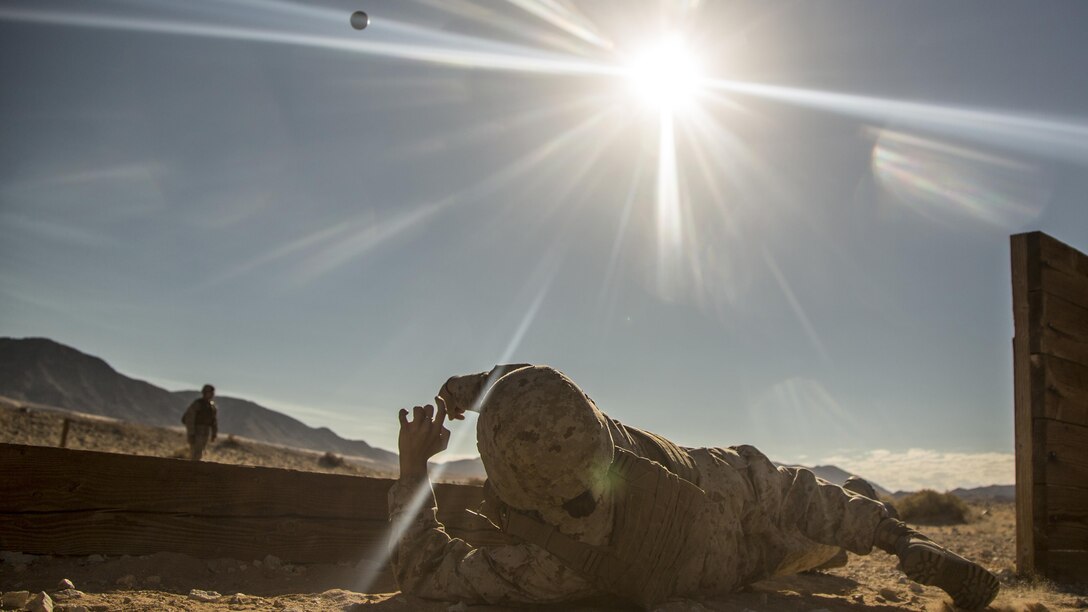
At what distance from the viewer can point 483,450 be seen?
9.43 ft

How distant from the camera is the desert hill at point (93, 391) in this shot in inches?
3708

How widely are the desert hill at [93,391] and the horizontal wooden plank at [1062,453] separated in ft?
345

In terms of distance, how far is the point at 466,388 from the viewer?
11.1ft

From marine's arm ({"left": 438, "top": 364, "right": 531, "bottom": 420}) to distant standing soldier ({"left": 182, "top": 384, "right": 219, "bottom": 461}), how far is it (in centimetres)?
1042

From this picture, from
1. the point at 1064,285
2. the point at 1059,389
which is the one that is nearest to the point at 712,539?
the point at 1059,389

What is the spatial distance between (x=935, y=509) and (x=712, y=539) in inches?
631

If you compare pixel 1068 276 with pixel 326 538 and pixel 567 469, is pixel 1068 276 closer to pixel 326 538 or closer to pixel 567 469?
pixel 567 469

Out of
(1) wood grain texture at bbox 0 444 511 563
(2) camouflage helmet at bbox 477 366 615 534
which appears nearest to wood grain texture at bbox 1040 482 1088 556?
(2) camouflage helmet at bbox 477 366 615 534

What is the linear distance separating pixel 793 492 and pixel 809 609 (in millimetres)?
614

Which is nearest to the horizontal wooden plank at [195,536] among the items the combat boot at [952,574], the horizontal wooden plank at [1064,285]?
the combat boot at [952,574]

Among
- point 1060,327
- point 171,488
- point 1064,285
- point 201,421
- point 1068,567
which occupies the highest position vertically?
point 1064,285

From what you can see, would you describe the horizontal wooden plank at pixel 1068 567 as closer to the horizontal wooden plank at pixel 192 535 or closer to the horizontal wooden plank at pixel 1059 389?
the horizontal wooden plank at pixel 1059 389

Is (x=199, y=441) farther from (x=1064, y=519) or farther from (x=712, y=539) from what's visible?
(x=1064, y=519)

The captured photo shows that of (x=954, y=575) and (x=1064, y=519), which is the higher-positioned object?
(x=1064, y=519)
